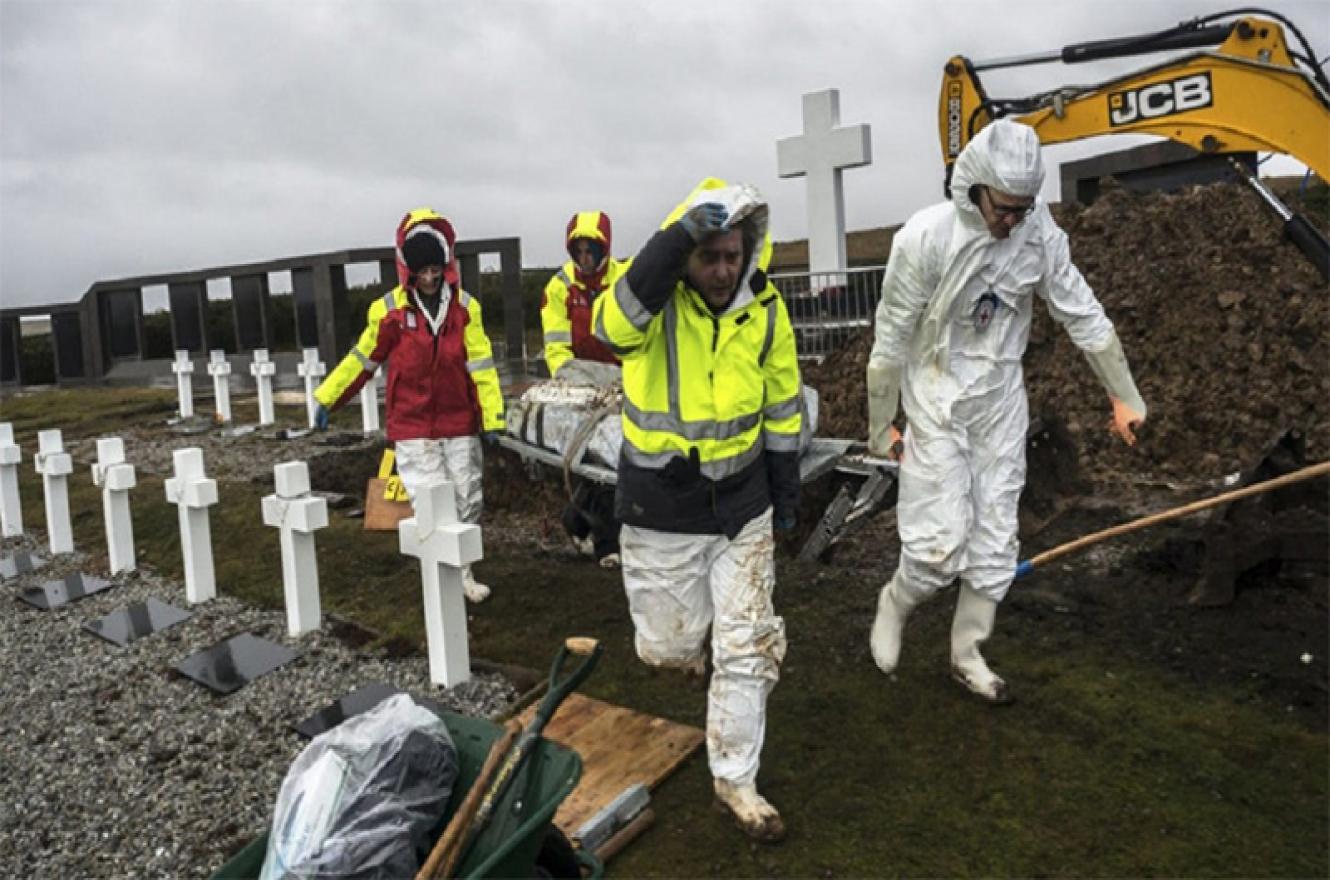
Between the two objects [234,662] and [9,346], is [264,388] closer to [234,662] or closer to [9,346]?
[234,662]

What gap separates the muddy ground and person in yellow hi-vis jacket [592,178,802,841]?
459 mm

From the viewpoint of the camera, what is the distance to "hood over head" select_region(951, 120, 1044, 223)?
3.57 metres

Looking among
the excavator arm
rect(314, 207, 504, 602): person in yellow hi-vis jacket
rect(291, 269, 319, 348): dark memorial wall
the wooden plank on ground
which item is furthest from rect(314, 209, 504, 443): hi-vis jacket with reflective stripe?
rect(291, 269, 319, 348): dark memorial wall

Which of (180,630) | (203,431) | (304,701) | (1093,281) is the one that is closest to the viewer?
(304,701)

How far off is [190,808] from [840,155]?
10.6m

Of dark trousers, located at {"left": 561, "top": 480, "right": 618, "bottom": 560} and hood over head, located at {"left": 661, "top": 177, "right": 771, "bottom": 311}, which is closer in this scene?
hood over head, located at {"left": 661, "top": 177, "right": 771, "bottom": 311}

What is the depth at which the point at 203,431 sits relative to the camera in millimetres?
13109

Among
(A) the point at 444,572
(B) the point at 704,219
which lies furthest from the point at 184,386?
(B) the point at 704,219

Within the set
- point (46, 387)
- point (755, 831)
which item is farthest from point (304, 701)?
point (46, 387)

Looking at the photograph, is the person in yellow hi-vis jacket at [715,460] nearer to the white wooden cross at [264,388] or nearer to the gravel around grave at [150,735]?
the gravel around grave at [150,735]

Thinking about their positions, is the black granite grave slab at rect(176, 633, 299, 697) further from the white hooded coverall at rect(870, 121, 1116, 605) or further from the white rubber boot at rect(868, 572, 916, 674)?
the white hooded coverall at rect(870, 121, 1116, 605)

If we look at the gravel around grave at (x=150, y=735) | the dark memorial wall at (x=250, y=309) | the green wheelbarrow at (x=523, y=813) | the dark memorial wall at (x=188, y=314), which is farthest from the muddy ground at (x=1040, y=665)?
the dark memorial wall at (x=188, y=314)

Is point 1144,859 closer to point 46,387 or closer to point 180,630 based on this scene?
point 180,630

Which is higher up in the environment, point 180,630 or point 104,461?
point 104,461
